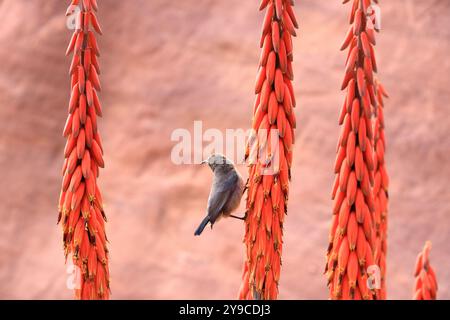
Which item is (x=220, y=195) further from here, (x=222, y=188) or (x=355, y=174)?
(x=355, y=174)

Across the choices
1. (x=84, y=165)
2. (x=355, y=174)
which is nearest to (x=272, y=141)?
(x=355, y=174)

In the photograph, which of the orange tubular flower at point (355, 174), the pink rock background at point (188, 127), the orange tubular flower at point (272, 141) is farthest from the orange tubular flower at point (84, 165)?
the pink rock background at point (188, 127)

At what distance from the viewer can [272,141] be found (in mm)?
5840

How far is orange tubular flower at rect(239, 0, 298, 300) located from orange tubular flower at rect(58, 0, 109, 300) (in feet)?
3.26

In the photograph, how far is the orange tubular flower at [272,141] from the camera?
5.76 meters

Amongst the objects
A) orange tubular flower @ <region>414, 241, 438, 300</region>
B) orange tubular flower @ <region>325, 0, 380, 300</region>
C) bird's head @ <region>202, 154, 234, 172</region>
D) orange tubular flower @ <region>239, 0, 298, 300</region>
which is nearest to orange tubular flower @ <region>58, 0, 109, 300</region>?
orange tubular flower @ <region>239, 0, 298, 300</region>

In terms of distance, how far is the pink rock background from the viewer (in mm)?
14859

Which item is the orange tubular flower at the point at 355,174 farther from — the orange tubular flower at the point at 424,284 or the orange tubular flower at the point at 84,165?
the orange tubular flower at the point at 84,165

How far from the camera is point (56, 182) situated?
1584cm

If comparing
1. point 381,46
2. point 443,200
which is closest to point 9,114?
point 381,46

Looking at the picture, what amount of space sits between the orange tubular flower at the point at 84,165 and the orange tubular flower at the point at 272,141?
994 millimetres

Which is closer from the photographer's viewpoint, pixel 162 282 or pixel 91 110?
pixel 91 110
